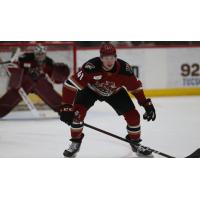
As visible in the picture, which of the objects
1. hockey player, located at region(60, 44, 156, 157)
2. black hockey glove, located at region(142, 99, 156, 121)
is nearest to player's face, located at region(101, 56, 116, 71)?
hockey player, located at region(60, 44, 156, 157)

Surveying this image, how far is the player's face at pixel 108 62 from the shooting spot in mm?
2138

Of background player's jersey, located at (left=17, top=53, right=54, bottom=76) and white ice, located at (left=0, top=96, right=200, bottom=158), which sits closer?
white ice, located at (left=0, top=96, right=200, bottom=158)

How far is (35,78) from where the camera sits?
10.7 ft

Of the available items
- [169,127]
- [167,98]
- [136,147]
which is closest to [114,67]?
[136,147]

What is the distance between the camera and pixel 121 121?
2689mm

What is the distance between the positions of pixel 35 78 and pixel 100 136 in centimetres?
91

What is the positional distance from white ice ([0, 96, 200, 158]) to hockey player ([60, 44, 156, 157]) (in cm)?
7

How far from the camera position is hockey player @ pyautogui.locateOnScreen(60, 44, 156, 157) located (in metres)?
2.19

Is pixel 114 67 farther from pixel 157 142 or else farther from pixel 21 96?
pixel 21 96

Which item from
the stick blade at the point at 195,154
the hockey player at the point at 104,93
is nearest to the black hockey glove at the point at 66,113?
the hockey player at the point at 104,93

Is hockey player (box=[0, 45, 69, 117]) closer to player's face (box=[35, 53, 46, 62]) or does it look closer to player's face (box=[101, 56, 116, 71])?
player's face (box=[35, 53, 46, 62])

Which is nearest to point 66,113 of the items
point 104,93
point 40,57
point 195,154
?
point 104,93

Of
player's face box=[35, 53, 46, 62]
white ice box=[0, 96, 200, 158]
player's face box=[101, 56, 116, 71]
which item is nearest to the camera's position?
player's face box=[101, 56, 116, 71]

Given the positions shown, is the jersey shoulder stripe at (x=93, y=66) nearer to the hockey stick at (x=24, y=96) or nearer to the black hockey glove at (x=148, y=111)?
the black hockey glove at (x=148, y=111)
